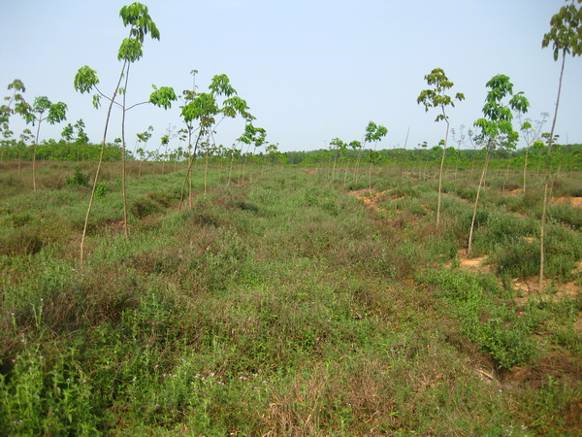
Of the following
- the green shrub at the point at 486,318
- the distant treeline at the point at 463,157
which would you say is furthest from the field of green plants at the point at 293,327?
the distant treeline at the point at 463,157

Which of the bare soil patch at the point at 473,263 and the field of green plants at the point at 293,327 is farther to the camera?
the bare soil patch at the point at 473,263

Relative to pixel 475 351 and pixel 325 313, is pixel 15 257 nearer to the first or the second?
pixel 325 313

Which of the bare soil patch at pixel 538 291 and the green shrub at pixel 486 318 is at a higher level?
the bare soil patch at pixel 538 291

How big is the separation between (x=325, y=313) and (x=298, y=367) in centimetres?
100

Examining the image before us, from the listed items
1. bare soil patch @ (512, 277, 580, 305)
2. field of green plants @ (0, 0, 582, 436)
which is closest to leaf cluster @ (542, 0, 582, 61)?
field of green plants @ (0, 0, 582, 436)

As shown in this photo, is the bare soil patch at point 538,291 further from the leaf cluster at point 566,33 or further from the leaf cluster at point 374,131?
the leaf cluster at point 374,131

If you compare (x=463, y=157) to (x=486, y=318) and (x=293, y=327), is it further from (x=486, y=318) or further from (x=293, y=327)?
(x=293, y=327)

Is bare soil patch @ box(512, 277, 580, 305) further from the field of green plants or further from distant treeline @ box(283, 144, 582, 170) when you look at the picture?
distant treeline @ box(283, 144, 582, 170)

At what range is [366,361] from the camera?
12.2 ft

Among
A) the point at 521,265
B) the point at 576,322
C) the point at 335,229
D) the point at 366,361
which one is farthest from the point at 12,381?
the point at 521,265

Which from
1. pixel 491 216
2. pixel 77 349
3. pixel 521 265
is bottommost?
pixel 77 349

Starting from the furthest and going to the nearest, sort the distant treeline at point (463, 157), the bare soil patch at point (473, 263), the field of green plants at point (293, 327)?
the distant treeline at point (463, 157), the bare soil patch at point (473, 263), the field of green plants at point (293, 327)

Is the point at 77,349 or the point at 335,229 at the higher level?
the point at 335,229

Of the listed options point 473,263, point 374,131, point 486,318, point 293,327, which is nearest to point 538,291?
point 486,318
